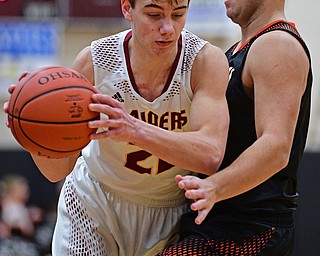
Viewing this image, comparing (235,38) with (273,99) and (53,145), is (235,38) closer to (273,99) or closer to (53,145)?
(273,99)

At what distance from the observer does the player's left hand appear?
3.16 m

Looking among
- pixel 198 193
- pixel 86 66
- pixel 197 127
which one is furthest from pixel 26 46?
pixel 198 193

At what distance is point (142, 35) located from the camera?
3.69 meters

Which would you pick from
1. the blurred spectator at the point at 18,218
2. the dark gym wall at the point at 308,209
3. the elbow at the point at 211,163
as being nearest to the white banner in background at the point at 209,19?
the dark gym wall at the point at 308,209

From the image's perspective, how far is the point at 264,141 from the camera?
355cm

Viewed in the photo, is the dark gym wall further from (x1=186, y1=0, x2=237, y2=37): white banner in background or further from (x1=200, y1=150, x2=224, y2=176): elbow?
(x1=200, y1=150, x2=224, y2=176): elbow

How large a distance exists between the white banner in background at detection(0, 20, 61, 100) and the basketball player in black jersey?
499 centimetres

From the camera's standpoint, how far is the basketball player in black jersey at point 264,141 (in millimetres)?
3621

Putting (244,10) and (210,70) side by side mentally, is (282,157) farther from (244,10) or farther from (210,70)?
(244,10)

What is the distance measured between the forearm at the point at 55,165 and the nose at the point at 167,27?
770 millimetres

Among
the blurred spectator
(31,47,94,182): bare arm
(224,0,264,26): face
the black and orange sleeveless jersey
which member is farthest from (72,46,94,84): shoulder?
the blurred spectator

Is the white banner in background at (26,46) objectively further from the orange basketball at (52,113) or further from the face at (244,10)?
the orange basketball at (52,113)

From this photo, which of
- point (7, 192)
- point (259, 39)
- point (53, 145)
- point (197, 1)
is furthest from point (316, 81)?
point (53, 145)

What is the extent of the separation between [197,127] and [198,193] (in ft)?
1.46
